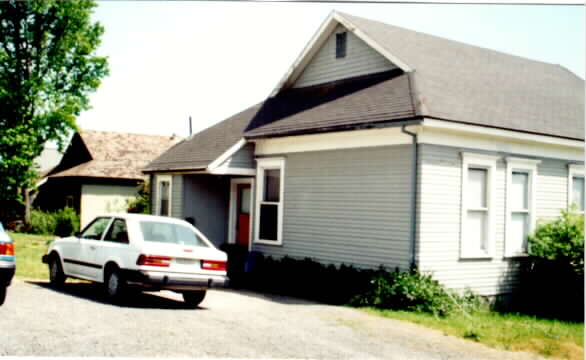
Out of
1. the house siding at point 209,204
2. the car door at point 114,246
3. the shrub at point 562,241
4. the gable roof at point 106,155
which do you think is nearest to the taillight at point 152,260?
the car door at point 114,246

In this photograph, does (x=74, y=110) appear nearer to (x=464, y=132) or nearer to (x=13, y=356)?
(x=464, y=132)

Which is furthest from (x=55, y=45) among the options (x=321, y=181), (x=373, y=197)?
(x=373, y=197)

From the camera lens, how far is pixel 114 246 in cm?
1195

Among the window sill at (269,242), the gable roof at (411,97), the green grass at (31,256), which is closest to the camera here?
the gable roof at (411,97)

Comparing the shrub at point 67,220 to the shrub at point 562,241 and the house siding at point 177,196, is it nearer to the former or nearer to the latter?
the house siding at point 177,196

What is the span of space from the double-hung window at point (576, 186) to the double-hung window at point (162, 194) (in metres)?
10.8

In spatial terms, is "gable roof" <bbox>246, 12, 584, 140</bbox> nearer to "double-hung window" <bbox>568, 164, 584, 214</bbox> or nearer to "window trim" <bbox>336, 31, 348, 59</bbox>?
"window trim" <bbox>336, 31, 348, 59</bbox>

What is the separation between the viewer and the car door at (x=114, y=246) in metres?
11.7

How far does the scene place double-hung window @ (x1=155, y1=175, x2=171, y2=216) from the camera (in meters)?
20.2

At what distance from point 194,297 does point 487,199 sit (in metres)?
6.67

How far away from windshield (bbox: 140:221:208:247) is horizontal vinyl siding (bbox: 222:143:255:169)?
16.6 feet

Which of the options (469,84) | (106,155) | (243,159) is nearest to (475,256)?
(469,84)

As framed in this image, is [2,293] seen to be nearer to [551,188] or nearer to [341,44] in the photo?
[341,44]

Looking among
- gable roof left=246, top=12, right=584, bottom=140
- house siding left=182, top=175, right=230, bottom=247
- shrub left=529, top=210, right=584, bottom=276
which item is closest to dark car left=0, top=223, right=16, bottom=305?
gable roof left=246, top=12, right=584, bottom=140
